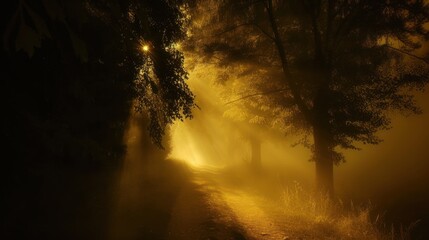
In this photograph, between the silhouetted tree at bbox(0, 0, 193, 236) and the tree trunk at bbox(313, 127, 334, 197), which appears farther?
the tree trunk at bbox(313, 127, 334, 197)

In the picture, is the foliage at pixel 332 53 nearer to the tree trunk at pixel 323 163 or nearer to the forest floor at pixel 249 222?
the tree trunk at pixel 323 163

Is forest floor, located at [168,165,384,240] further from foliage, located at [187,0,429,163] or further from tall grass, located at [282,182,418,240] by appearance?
foliage, located at [187,0,429,163]

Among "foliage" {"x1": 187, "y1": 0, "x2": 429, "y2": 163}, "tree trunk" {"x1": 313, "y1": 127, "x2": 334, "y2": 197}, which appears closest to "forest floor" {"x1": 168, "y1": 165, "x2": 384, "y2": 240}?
"tree trunk" {"x1": 313, "y1": 127, "x2": 334, "y2": 197}

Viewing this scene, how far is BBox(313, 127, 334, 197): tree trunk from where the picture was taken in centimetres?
1199

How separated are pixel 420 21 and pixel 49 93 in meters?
10.5

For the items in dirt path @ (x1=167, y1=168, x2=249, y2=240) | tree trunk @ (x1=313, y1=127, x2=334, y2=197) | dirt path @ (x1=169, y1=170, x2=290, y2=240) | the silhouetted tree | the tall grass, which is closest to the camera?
the silhouetted tree

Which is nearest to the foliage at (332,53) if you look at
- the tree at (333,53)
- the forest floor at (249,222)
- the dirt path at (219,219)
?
the tree at (333,53)

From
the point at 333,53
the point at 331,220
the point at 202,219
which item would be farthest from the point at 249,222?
the point at 333,53

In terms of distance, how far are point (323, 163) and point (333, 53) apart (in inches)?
149

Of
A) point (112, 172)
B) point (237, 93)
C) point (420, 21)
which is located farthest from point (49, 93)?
point (420, 21)

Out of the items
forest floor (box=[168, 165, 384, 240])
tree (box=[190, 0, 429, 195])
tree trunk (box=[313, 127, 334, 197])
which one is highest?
tree (box=[190, 0, 429, 195])

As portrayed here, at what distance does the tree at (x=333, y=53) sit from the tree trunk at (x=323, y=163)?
34mm

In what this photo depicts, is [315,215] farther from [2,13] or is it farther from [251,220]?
[2,13]

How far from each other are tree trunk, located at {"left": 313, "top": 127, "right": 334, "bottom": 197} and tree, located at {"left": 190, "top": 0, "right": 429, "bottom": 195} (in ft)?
0.11
